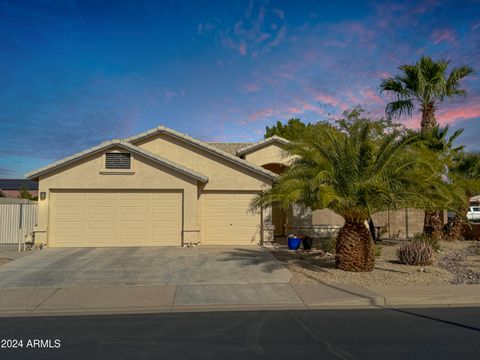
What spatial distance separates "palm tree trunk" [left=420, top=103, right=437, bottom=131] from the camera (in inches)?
733

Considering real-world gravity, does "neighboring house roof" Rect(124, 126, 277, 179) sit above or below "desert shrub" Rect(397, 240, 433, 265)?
above

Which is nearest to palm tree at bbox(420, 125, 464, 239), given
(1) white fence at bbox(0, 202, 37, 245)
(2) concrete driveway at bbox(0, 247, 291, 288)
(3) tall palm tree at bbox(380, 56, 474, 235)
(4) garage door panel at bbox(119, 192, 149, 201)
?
(3) tall palm tree at bbox(380, 56, 474, 235)

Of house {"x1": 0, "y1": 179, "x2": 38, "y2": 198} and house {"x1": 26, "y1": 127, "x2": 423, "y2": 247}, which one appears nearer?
house {"x1": 26, "y1": 127, "x2": 423, "y2": 247}

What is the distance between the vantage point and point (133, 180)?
54.5 ft

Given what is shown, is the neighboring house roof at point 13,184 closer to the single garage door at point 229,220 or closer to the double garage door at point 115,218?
the double garage door at point 115,218

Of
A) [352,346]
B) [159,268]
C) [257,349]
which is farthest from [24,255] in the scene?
[352,346]

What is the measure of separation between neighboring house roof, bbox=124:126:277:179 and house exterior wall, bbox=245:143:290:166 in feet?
10.5

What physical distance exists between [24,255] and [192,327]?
33.2 feet

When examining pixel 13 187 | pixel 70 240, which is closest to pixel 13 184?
pixel 13 187

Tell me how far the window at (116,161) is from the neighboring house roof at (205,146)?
99.0 inches

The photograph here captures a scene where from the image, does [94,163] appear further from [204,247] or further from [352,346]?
[352,346]

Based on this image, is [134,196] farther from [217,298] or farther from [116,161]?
[217,298]

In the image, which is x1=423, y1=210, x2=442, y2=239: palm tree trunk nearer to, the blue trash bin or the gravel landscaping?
the gravel landscaping

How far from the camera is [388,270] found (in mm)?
12172
